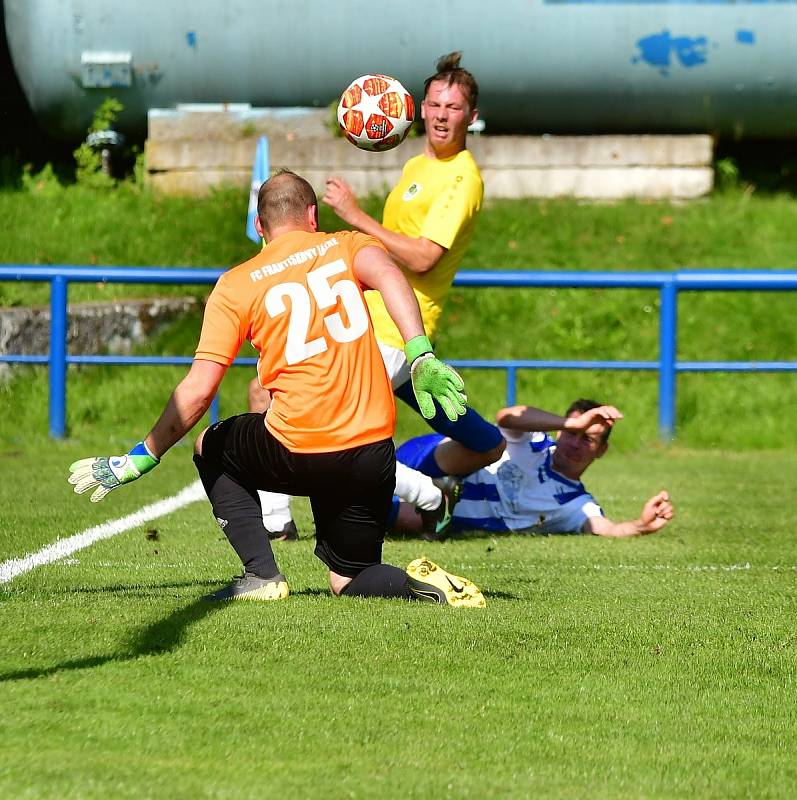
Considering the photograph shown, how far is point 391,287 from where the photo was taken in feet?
14.8

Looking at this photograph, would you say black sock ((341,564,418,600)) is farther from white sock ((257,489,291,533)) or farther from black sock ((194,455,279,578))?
A: white sock ((257,489,291,533))

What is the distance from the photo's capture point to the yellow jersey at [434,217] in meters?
6.29

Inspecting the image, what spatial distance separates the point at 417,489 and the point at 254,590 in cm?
183

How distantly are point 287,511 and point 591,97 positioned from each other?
34.9ft

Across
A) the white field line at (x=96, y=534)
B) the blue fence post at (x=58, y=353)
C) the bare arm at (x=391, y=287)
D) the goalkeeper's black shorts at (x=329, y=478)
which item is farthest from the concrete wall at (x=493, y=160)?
the bare arm at (x=391, y=287)

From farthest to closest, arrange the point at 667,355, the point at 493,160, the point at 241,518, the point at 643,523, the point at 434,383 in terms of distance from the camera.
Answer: the point at 493,160, the point at 667,355, the point at 643,523, the point at 241,518, the point at 434,383

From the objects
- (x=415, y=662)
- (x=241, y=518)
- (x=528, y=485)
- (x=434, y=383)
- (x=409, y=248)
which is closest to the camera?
(x=415, y=662)

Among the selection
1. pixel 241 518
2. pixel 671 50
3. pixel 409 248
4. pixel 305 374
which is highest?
pixel 671 50

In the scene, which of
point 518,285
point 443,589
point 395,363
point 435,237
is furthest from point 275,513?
point 518,285

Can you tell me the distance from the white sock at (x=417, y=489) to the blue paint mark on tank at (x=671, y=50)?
10520 millimetres

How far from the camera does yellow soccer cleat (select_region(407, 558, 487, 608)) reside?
15.6 ft

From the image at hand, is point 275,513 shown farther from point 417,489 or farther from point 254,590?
point 254,590

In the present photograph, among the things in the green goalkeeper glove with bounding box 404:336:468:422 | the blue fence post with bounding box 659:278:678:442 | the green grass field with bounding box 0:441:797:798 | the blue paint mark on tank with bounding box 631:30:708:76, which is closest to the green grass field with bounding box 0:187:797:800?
the green grass field with bounding box 0:441:797:798

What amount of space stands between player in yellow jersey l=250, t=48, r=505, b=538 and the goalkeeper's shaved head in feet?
4.29
